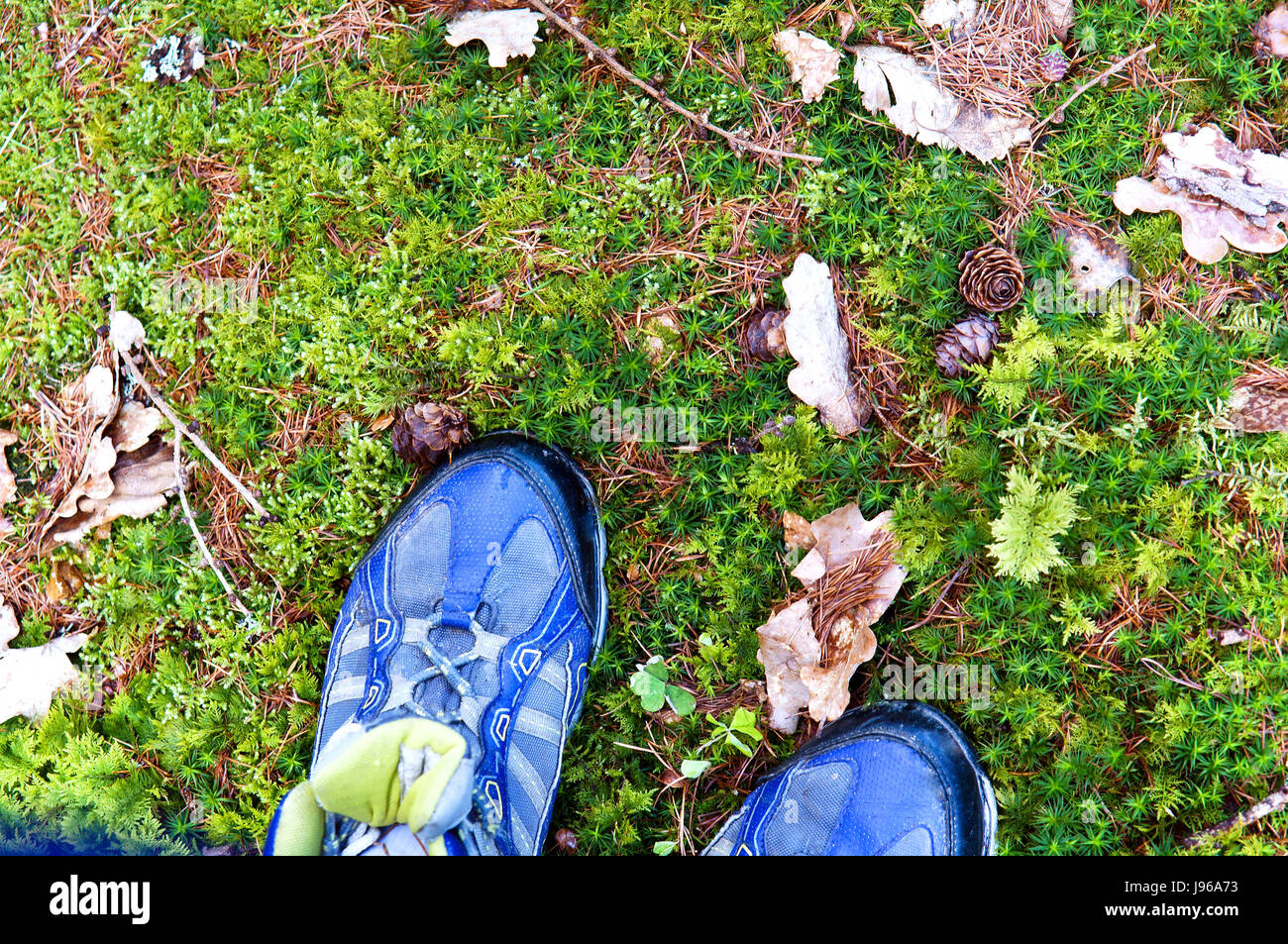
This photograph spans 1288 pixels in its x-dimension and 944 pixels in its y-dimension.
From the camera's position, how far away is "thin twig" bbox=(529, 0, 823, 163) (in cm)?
355

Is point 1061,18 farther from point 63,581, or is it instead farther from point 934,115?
point 63,581

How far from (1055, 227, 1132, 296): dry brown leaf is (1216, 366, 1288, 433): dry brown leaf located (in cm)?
66

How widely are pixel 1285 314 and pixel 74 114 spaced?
5.78 m

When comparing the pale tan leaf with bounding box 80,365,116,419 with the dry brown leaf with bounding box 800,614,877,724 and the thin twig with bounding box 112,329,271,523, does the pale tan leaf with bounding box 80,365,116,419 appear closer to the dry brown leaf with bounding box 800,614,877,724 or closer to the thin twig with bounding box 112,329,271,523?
the thin twig with bounding box 112,329,271,523

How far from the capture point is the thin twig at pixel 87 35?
3.96 meters

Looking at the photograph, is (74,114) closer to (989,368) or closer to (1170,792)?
(989,368)

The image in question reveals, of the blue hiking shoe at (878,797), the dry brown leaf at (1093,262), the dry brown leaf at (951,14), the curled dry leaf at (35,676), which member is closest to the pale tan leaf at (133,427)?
the curled dry leaf at (35,676)

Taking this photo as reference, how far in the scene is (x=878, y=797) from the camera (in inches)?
129

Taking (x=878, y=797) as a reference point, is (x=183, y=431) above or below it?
above

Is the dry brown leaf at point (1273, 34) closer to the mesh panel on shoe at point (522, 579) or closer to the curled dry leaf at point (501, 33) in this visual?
the curled dry leaf at point (501, 33)

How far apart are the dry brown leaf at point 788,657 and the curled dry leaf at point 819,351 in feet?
2.79

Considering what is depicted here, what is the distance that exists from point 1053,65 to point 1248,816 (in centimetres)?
326

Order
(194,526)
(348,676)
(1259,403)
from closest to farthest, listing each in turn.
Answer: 1. (1259,403)
2. (348,676)
3. (194,526)

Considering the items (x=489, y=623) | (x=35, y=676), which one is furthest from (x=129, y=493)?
(x=489, y=623)
